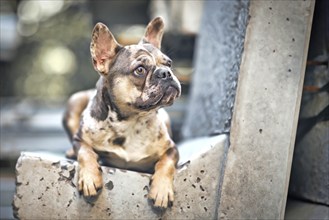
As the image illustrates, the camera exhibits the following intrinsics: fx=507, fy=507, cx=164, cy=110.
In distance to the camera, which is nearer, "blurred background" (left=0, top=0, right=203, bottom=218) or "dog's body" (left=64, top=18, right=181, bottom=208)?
"dog's body" (left=64, top=18, right=181, bottom=208)

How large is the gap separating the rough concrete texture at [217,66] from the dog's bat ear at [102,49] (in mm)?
826

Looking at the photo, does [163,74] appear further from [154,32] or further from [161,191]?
[161,191]

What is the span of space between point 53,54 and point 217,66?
9.42 meters

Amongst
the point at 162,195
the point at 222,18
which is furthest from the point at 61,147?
the point at 162,195

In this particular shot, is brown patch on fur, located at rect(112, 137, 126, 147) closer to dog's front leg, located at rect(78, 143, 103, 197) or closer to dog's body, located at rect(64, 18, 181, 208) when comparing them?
dog's body, located at rect(64, 18, 181, 208)

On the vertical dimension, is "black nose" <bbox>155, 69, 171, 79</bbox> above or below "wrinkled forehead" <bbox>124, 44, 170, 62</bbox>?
below

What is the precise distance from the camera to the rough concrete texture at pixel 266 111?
3.11m

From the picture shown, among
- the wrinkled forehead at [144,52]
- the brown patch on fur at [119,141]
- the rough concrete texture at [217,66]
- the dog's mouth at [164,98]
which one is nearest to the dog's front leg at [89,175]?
the brown patch on fur at [119,141]

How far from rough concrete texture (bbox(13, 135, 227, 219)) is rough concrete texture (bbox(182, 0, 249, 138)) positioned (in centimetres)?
48

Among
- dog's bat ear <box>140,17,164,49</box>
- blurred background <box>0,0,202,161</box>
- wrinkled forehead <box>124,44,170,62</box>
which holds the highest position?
dog's bat ear <box>140,17,164,49</box>

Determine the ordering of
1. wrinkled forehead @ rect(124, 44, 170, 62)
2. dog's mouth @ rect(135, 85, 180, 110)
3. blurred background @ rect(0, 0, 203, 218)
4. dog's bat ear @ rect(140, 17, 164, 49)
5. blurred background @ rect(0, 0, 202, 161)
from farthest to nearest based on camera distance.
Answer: blurred background @ rect(0, 0, 202, 161) → blurred background @ rect(0, 0, 203, 218) → dog's bat ear @ rect(140, 17, 164, 49) → wrinkled forehead @ rect(124, 44, 170, 62) → dog's mouth @ rect(135, 85, 180, 110)

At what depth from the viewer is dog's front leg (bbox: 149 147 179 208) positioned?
305 centimetres

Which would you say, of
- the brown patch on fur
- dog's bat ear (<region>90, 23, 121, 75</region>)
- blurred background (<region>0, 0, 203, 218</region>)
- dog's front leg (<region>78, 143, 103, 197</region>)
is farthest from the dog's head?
blurred background (<region>0, 0, 203, 218</region>)

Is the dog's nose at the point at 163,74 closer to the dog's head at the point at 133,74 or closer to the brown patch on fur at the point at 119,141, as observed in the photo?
the dog's head at the point at 133,74
